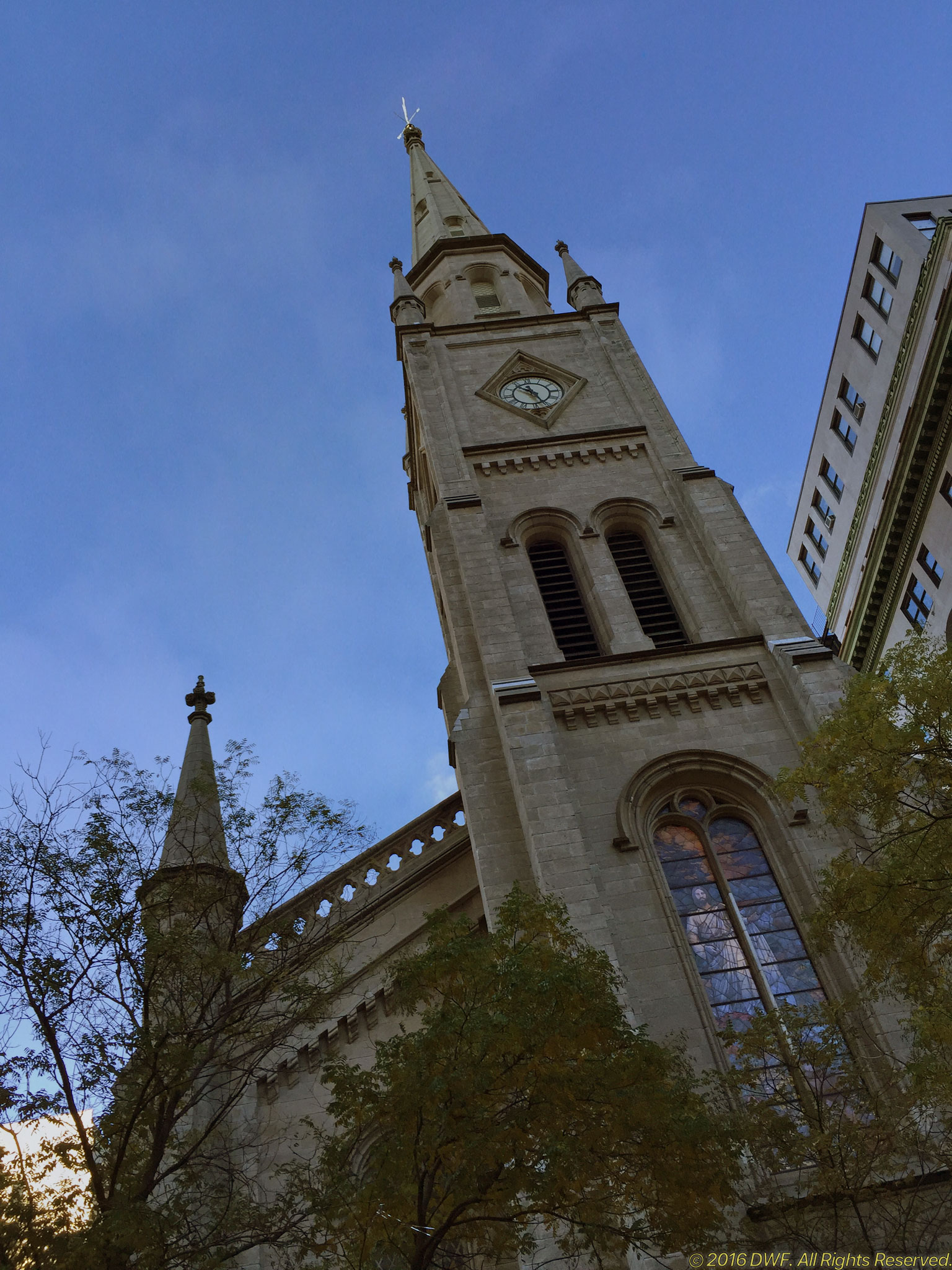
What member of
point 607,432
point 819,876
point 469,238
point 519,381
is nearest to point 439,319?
point 469,238

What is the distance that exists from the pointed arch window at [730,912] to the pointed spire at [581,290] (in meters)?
19.9

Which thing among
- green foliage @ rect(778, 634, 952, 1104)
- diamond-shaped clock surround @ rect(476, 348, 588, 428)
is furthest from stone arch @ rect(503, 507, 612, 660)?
green foliage @ rect(778, 634, 952, 1104)

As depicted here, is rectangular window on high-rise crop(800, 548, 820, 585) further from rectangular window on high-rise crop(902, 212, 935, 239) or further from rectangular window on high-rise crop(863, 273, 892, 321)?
rectangular window on high-rise crop(902, 212, 935, 239)

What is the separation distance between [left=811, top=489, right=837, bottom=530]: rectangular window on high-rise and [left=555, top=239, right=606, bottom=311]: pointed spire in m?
16.0

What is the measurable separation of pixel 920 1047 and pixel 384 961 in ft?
27.5

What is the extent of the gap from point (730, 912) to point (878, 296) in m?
28.2

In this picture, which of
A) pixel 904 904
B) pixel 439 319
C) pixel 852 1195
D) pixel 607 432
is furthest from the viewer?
pixel 439 319

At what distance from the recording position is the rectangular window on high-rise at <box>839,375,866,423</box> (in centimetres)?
4138

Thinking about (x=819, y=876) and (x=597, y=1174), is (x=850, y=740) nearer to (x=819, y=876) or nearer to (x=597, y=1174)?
(x=819, y=876)

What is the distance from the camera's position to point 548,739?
18.7m

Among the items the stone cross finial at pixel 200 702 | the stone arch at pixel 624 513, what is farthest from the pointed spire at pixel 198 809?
the stone arch at pixel 624 513

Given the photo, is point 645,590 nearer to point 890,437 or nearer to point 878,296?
point 890,437

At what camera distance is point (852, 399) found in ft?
139

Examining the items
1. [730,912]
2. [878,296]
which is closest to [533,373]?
[878,296]
